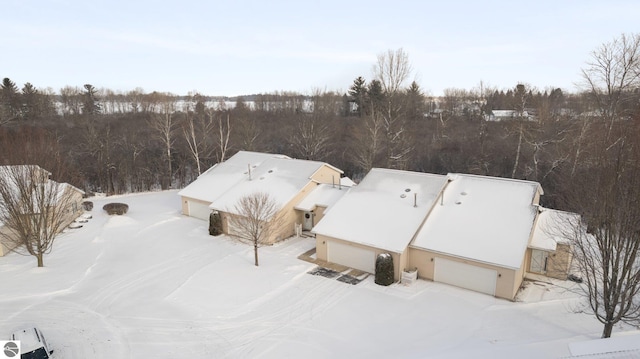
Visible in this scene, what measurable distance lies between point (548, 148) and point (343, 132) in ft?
74.2

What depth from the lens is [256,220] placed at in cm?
1884

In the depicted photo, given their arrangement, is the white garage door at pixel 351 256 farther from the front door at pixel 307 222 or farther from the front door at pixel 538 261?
the front door at pixel 538 261

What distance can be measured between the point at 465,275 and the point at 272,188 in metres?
12.8

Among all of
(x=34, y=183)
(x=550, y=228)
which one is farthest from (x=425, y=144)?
(x=34, y=183)

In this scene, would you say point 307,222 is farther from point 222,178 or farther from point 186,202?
point 186,202

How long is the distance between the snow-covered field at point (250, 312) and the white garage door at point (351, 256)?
1.02m

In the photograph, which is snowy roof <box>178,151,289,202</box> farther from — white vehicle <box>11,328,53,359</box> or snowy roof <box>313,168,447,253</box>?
white vehicle <box>11,328,53,359</box>

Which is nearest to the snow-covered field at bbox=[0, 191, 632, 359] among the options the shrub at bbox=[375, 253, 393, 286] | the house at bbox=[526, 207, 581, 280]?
the shrub at bbox=[375, 253, 393, 286]

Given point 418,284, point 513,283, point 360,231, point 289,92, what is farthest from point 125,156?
point 289,92

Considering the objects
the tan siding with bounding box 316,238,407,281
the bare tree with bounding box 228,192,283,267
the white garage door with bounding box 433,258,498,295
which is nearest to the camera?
the white garage door with bounding box 433,258,498,295

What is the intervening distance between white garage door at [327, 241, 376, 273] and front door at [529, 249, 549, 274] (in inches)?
295

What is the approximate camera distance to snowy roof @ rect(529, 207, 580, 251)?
1700 cm

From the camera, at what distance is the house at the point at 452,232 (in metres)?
16.3

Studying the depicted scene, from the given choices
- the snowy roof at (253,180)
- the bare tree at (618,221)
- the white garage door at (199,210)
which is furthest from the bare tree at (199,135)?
the bare tree at (618,221)
